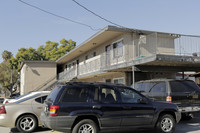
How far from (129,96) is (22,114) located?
155 inches

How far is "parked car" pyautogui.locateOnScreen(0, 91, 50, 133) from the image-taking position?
7594 mm

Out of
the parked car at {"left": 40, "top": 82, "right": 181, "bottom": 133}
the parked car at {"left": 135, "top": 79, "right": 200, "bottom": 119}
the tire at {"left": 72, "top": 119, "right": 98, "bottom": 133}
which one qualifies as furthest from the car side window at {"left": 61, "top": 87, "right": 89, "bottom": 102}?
the parked car at {"left": 135, "top": 79, "right": 200, "bottom": 119}

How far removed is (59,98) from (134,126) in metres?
2.45

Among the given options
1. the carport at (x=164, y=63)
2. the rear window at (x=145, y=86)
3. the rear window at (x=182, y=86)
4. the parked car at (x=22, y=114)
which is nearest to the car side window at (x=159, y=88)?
the rear window at (x=145, y=86)

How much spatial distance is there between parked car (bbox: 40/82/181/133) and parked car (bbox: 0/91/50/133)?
1.52 meters

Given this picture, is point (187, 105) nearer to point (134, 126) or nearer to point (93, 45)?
point (134, 126)

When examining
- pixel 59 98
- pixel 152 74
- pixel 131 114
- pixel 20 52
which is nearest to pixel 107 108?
pixel 131 114

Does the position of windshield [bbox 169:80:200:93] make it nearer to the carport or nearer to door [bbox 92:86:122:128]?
the carport

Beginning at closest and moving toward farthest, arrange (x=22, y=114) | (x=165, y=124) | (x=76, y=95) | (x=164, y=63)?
(x=76, y=95), (x=165, y=124), (x=22, y=114), (x=164, y=63)

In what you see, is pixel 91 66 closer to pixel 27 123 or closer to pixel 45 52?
pixel 27 123

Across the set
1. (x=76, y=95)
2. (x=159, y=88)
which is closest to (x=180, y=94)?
(x=159, y=88)

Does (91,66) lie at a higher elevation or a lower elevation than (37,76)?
higher

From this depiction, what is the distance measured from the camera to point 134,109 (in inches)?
263

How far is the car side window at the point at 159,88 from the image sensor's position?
9.13 m
